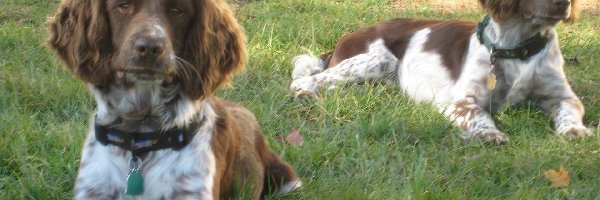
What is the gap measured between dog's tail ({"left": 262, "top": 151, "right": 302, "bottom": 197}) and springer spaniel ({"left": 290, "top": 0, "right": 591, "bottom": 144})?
60.0 inches

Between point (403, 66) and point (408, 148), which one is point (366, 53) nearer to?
point (403, 66)

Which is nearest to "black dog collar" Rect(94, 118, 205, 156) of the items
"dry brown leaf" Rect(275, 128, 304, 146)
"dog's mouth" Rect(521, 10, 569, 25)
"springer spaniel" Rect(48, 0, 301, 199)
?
"springer spaniel" Rect(48, 0, 301, 199)

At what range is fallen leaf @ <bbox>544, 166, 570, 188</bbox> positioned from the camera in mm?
4418

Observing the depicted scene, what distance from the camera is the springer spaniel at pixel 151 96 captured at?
10.6ft

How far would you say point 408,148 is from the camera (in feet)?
16.0

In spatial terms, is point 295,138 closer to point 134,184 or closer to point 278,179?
point 278,179

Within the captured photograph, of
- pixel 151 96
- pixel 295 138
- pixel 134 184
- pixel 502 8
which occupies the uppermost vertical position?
pixel 151 96

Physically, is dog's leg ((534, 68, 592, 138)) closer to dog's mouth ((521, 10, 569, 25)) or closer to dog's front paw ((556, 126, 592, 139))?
dog's front paw ((556, 126, 592, 139))

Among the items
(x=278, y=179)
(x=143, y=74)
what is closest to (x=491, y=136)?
(x=278, y=179)

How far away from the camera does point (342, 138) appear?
494cm

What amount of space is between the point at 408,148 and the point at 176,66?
6.47 ft

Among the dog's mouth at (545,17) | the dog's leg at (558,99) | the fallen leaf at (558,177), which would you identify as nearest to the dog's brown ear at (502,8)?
the dog's mouth at (545,17)

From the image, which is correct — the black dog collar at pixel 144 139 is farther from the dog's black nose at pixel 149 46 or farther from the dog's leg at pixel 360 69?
the dog's leg at pixel 360 69

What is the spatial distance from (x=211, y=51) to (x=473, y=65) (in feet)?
10.3
